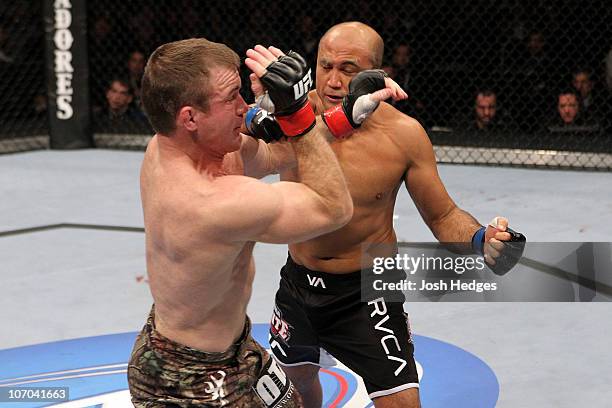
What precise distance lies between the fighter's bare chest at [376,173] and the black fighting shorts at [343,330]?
26cm

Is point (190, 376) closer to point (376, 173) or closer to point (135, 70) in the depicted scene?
point (376, 173)

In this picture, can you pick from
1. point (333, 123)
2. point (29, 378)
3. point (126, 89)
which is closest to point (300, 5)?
point (126, 89)

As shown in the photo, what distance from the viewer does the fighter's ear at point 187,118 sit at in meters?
2.47

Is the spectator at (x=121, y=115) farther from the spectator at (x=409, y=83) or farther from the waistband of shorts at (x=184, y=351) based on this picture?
the waistband of shorts at (x=184, y=351)

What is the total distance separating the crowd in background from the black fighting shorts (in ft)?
20.7

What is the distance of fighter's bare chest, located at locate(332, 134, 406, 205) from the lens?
11.1ft

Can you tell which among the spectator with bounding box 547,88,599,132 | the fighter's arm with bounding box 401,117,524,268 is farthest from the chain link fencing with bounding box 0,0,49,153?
the fighter's arm with bounding box 401,117,524,268

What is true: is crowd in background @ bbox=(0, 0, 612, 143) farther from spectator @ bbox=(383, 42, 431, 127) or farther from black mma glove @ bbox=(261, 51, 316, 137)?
black mma glove @ bbox=(261, 51, 316, 137)

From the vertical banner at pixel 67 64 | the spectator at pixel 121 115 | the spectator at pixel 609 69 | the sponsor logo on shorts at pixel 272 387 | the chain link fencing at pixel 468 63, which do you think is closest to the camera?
the sponsor logo on shorts at pixel 272 387

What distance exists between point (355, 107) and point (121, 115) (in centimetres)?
841

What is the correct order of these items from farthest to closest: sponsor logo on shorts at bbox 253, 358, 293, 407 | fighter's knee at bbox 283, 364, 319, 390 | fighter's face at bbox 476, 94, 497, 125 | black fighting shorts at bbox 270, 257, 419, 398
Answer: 1. fighter's face at bbox 476, 94, 497, 125
2. fighter's knee at bbox 283, 364, 319, 390
3. black fighting shorts at bbox 270, 257, 419, 398
4. sponsor logo on shorts at bbox 253, 358, 293, 407

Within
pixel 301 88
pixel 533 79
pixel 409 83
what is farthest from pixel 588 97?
pixel 301 88

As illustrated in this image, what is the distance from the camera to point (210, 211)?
247 centimetres

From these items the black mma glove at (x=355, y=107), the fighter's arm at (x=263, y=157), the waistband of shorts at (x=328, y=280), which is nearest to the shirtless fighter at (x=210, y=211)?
the fighter's arm at (x=263, y=157)
